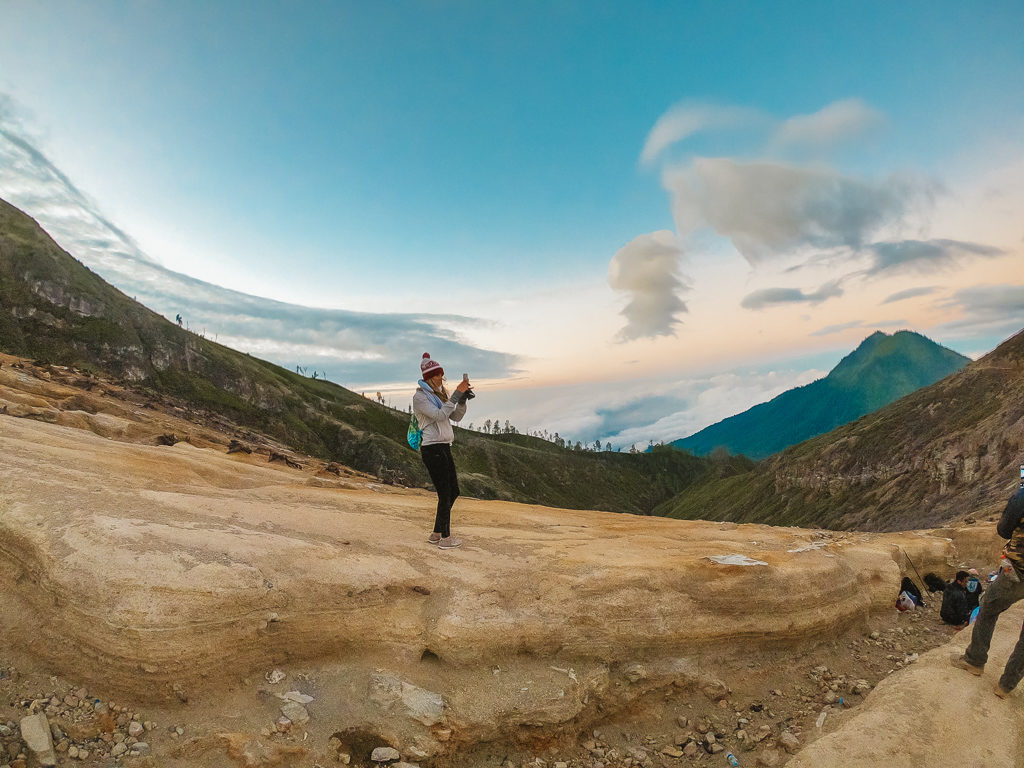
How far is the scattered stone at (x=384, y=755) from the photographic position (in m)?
6.60

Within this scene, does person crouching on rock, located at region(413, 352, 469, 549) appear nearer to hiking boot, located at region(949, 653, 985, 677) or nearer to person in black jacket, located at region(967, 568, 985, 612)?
hiking boot, located at region(949, 653, 985, 677)

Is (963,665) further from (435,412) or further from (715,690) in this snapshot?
(435,412)

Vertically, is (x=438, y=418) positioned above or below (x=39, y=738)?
above

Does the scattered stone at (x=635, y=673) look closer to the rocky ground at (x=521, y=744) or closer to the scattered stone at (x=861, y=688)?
the rocky ground at (x=521, y=744)

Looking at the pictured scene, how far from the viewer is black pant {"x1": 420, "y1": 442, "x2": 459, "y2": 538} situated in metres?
9.88

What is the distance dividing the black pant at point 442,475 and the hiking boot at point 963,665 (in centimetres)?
908

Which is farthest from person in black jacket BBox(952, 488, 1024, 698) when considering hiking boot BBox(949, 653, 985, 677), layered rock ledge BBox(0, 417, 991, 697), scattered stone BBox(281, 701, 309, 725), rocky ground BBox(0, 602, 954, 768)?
scattered stone BBox(281, 701, 309, 725)

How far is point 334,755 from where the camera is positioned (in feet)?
21.2

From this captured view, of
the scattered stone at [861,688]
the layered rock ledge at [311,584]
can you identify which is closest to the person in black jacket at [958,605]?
the layered rock ledge at [311,584]

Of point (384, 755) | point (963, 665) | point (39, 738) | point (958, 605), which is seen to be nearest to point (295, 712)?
point (384, 755)

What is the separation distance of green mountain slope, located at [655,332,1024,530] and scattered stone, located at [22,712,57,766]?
56108 mm

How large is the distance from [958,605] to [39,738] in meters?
19.3

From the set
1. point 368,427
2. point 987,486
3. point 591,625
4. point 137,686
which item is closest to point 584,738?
point 591,625

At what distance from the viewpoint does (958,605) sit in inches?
540
